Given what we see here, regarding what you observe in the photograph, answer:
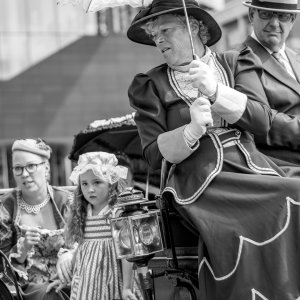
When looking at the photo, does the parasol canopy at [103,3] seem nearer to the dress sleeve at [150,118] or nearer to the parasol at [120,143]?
the dress sleeve at [150,118]

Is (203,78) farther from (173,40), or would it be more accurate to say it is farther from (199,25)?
(199,25)

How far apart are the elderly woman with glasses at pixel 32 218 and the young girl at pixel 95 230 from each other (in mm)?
500

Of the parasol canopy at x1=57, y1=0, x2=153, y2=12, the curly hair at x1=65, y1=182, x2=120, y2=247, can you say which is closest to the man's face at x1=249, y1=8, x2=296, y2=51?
the parasol canopy at x1=57, y1=0, x2=153, y2=12

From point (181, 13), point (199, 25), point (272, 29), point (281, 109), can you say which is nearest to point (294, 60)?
point (272, 29)

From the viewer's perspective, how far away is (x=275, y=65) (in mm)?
4762

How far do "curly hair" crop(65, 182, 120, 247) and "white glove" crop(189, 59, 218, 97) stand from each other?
4.50 feet

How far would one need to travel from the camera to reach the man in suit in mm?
4375

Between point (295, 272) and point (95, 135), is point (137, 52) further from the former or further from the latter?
point (295, 272)

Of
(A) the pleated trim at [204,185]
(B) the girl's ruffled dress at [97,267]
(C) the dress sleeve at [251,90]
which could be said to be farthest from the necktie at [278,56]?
(B) the girl's ruffled dress at [97,267]

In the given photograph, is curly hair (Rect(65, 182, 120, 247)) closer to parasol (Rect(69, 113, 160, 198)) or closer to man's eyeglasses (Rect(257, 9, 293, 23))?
parasol (Rect(69, 113, 160, 198))

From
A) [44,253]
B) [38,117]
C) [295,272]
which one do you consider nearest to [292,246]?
[295,272]

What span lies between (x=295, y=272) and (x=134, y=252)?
27.7 inches

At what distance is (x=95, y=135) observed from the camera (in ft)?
19.6

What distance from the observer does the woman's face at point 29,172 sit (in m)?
5.91
